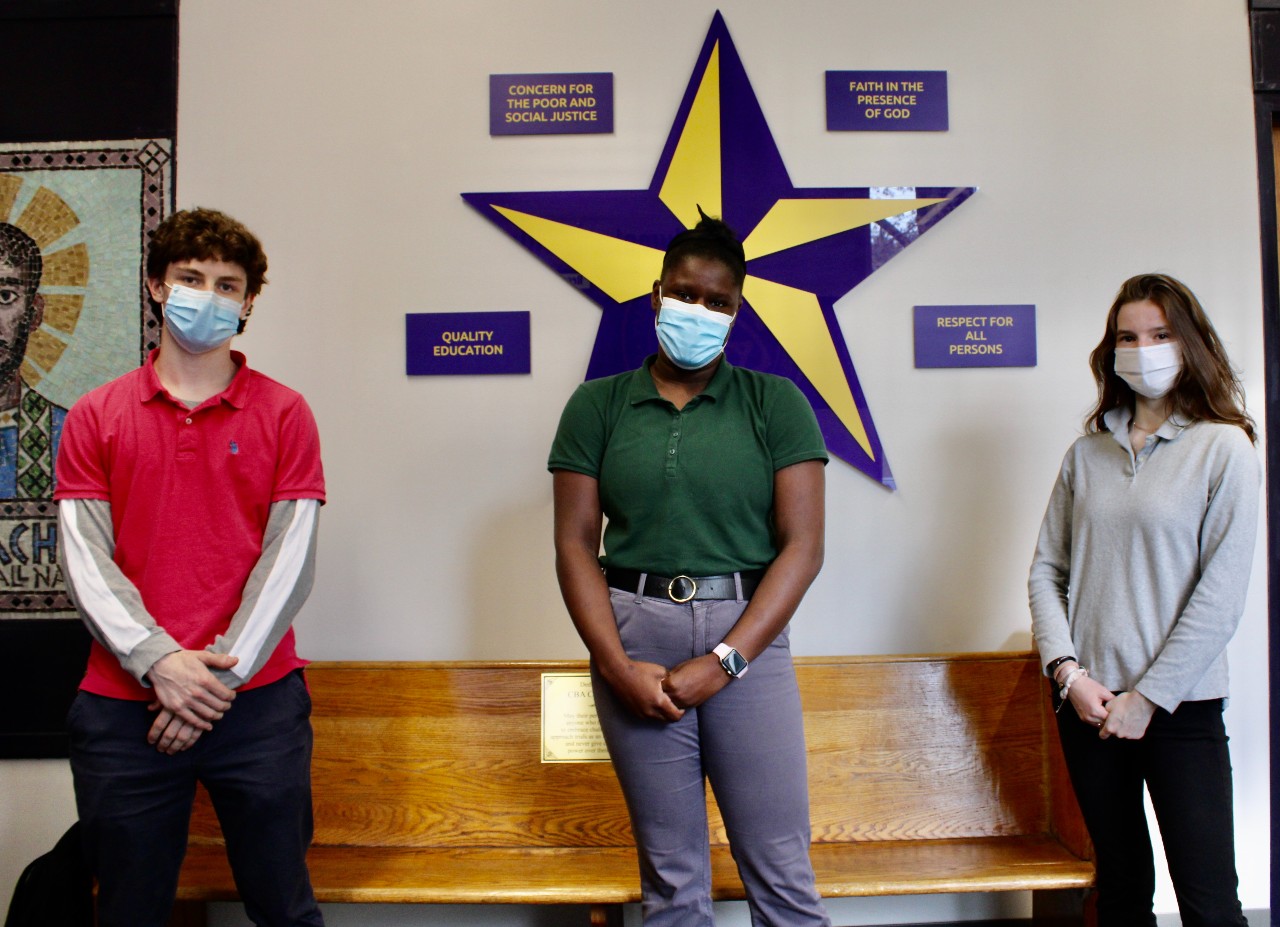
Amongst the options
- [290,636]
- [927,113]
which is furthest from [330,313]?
[927,113]

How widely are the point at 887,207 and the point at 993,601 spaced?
3.90 ft

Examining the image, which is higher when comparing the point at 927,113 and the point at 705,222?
the point at 927,113

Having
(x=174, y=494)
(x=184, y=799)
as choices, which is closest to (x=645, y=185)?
(x=174, y=494)

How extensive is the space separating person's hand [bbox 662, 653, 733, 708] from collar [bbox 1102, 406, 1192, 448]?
1032 millimetres

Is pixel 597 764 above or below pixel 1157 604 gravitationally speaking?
below

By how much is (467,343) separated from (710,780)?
1522 millimetres

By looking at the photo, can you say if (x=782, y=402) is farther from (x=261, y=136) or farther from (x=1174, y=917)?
Answer: (x=1174, y=917)

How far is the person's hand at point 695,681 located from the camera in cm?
153

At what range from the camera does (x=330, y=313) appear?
8.73ft

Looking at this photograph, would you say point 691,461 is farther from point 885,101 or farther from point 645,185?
point 885,101

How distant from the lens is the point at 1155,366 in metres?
1.85

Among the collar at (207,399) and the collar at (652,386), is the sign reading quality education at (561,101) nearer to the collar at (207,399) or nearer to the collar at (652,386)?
the collar at (652,386)

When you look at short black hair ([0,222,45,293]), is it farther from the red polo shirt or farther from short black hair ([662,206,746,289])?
short black hair ([662,206,746,289])

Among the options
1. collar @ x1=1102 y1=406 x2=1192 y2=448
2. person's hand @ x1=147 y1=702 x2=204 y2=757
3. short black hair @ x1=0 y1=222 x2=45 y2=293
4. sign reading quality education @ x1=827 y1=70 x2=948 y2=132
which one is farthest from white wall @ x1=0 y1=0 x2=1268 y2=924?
person's hand @ x1=147 y1=702 x2=204 y2=757
